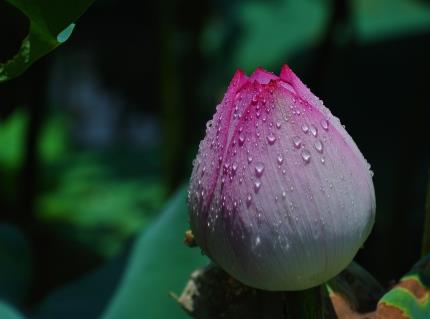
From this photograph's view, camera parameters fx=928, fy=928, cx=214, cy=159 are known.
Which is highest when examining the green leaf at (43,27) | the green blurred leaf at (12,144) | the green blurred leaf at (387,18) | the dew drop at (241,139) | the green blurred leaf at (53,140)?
the green leaf at (43,27)

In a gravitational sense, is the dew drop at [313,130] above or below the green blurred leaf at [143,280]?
above

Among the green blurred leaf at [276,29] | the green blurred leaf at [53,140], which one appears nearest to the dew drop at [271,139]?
the green blurred leaf at [276,29]

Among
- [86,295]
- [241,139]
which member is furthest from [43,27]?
[86,295]

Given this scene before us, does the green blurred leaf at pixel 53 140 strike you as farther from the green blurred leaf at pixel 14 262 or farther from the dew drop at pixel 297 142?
the dew drop at pixel 297 142

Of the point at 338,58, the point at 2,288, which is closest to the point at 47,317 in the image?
the point at 2,288

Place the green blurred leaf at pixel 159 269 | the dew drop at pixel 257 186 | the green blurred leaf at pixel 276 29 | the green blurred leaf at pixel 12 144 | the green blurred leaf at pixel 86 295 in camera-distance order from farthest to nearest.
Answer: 1. the green blurred leaf at pixel 12 144
2. the green blurred leaf at pixel 276 29
3. the green blurred leaf at pixel 86 295
4. the green blurred leaf at pixel 159 269
5. the dew drop at pixel 257 186

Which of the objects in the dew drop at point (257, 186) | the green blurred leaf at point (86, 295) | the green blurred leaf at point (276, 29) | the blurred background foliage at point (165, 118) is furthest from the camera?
the green blurred leaf at point (276, 29)

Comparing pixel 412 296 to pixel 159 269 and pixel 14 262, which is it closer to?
pixel 159 269
